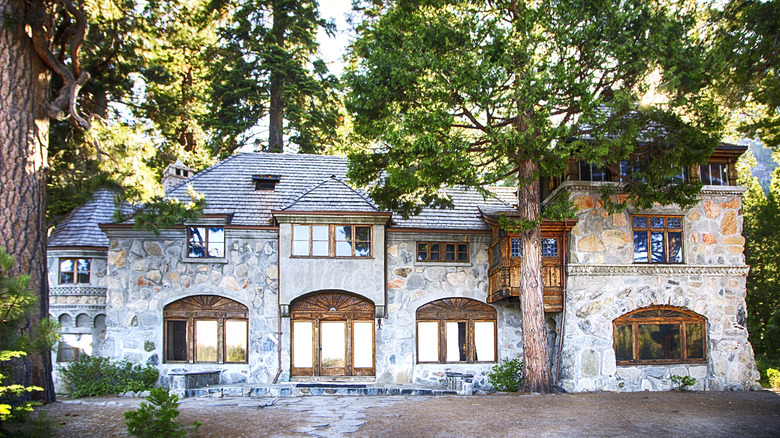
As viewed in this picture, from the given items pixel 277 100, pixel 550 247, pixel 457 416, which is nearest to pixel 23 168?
pixel 457 416

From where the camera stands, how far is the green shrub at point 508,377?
1584 centimetres

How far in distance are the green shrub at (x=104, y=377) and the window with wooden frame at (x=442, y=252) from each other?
26.1 feet

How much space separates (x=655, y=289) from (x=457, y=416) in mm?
7963

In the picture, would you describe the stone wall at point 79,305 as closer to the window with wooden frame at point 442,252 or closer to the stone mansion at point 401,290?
the stone mansion at point 401,290

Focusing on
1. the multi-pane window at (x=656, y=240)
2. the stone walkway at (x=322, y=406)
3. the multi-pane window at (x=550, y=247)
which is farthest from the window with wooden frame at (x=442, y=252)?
the stone walkway at (x=322, y=406)

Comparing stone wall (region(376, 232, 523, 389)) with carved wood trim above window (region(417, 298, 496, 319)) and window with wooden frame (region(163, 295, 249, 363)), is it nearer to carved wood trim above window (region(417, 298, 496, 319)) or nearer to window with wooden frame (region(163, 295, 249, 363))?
carved wood trim above window (region(417, 298, 496, 319))

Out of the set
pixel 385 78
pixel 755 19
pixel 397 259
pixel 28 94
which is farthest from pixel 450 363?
pixel 28 94

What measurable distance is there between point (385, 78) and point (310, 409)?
287 inches

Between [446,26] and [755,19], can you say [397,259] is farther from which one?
[755,19]

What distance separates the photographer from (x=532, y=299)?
14844 millimetres

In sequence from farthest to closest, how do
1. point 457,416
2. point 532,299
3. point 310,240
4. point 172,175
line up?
point 172,175
point 310,240
point 532,299
point 457,416

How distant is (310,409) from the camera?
40.2ft

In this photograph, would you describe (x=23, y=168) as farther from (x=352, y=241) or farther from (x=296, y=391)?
(x=352, y=241)

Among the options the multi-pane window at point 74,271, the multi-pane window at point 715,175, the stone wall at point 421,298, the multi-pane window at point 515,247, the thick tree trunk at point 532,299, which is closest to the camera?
the thick tree trunk at point 532,299
